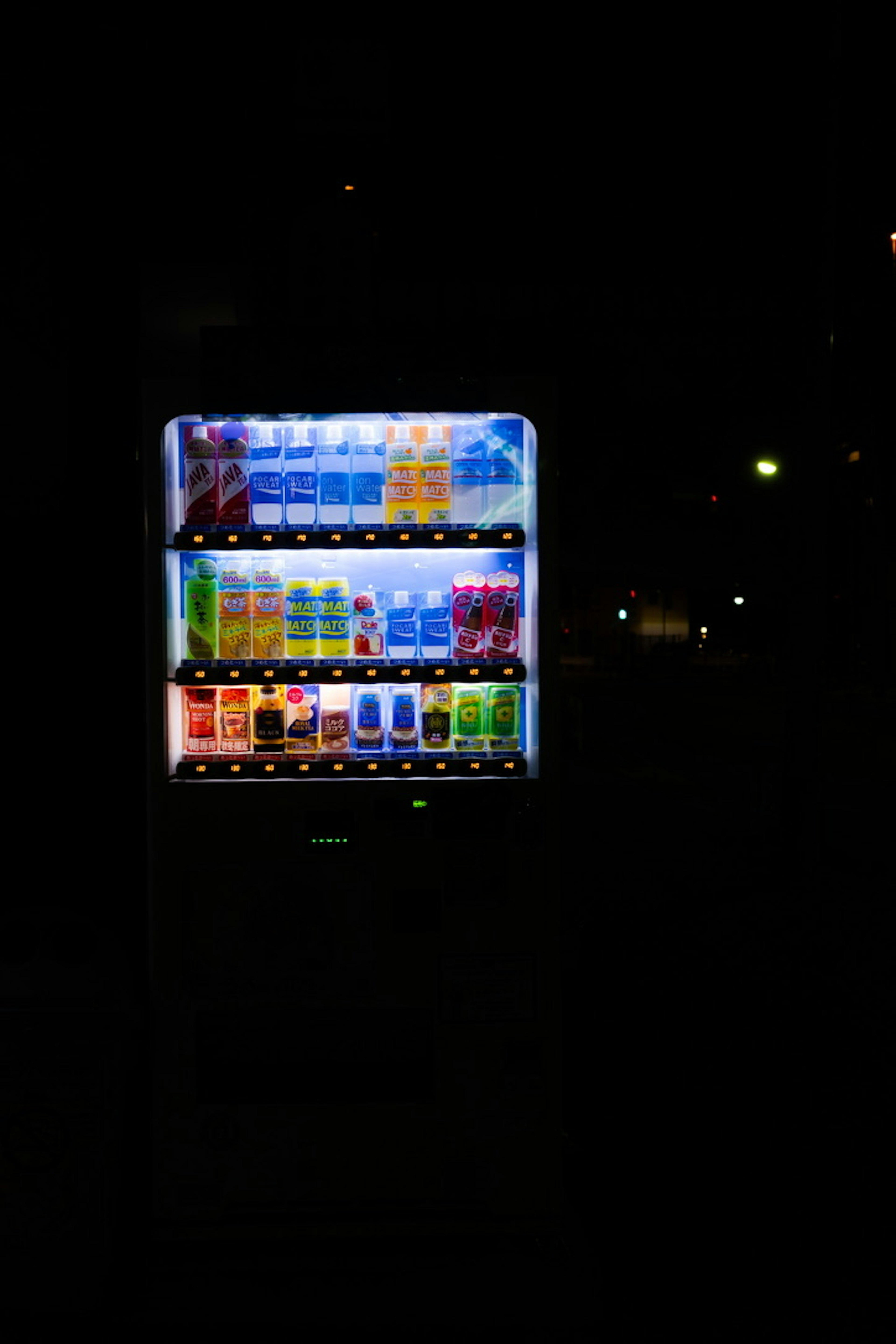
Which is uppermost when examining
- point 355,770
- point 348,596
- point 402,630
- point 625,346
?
point 625,346

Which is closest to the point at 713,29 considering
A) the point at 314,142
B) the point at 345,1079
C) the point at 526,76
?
the point at 526,76

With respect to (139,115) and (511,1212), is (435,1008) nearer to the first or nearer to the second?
(511,1212)

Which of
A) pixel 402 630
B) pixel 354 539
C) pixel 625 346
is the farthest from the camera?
pixel 625 346

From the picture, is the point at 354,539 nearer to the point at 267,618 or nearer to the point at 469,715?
the point at 267,618

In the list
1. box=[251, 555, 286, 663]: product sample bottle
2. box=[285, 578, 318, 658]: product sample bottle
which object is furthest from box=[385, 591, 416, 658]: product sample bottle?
box=[251, 555, 286, 663]: product sample bottle

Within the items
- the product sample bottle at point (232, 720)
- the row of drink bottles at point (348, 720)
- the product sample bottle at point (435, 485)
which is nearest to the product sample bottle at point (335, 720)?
the row of drink bottles at point (348, 720)

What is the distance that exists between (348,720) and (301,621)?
13.5 inches

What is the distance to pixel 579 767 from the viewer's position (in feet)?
43.7

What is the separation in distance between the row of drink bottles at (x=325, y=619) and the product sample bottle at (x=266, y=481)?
15 cm

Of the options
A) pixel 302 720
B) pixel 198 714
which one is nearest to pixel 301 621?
pixel 302 720

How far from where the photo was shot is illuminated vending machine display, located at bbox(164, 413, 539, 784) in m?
2.71

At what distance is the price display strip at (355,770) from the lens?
257cm

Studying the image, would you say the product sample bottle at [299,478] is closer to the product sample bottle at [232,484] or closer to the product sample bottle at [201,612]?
the product sample bottle at [232,484]

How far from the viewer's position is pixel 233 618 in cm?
276
